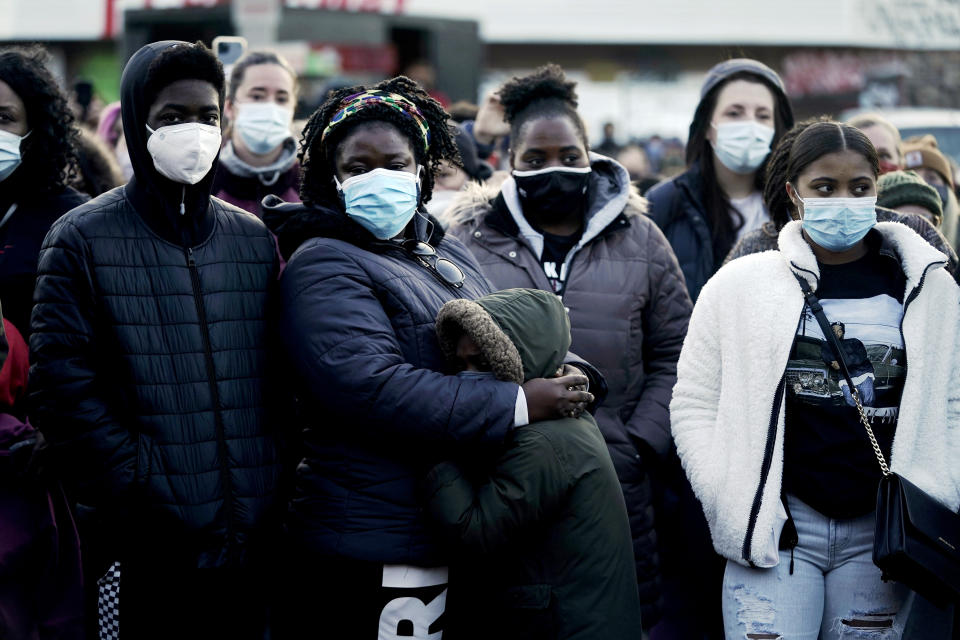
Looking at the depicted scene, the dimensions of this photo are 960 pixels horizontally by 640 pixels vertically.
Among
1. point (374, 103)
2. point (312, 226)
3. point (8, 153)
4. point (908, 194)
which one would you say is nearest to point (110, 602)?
point (312, 226)

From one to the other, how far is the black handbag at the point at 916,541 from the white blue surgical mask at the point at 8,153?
2876 mm

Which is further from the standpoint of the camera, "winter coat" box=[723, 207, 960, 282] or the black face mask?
the black face mask

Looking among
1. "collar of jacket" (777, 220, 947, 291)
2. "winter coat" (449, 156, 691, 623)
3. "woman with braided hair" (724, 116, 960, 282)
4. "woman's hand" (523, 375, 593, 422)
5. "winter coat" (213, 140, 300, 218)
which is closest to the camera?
"woman's hand" (523, 375, 593, 422)

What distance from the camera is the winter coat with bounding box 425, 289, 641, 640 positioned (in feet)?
9.78

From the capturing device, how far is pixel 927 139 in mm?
6762

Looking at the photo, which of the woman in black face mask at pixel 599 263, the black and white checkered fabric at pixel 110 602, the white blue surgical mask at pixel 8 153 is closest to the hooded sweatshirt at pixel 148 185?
the white blue surgical mask at pixel 8 153

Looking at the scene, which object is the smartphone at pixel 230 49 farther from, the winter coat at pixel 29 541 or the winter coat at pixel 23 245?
the winter coat at pixel 29 541

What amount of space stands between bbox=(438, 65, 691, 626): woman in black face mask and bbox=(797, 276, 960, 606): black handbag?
1.01 m

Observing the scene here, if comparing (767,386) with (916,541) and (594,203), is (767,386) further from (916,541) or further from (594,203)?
(594,203)

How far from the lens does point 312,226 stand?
3.32 m

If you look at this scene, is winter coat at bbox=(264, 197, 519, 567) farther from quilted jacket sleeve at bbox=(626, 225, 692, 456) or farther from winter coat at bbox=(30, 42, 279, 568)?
quilted jacket sleeve at bbox=(626, 225, 692, 456)

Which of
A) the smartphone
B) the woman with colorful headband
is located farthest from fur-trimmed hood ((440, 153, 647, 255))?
the smartphone

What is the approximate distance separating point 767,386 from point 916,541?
0.60 meters

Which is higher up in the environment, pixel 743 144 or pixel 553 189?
pixel 743 144
